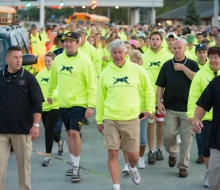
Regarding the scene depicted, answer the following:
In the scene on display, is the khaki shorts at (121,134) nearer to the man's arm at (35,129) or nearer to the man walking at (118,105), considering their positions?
the man walking at (118,105)

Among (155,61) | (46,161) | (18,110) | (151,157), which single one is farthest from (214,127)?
(155,61)

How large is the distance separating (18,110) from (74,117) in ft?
5.30

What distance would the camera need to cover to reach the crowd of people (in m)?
6.62

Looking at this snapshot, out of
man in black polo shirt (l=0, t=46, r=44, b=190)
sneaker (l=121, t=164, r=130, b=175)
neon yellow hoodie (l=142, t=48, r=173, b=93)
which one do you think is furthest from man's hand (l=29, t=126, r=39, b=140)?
neon yellow hoodie (l=142, t=48, r=173, b=93)

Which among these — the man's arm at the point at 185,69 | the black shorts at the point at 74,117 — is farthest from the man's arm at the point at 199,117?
the black shorts at the point at 74,117

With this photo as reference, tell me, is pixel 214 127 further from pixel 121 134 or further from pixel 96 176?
pixel 96 176

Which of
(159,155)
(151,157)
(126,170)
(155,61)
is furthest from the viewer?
(155,61)

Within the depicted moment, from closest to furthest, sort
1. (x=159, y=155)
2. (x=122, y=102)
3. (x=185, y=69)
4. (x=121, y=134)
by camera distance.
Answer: (x=122, y=102) → (x=121, y=134) → (x=185, y=69) → (x=159, y=155)

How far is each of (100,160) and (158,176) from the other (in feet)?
4.42

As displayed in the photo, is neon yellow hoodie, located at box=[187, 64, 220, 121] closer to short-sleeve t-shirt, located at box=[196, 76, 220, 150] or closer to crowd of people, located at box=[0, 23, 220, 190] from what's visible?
crowd of people, located at box=[0, 23, 220, 190]

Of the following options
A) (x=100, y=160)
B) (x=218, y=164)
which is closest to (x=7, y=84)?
(x=218, y=164)

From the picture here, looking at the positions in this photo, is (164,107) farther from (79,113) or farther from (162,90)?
(79,113)

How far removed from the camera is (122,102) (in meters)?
7.25

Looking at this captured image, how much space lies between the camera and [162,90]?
865cm
